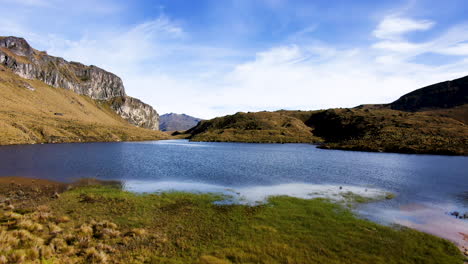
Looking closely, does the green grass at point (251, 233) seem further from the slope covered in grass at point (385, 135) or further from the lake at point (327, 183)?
the slope covered in grass at point (385, 135)

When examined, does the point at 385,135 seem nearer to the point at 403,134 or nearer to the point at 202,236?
the point at 403,134

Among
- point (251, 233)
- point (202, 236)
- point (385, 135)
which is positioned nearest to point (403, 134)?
point (385, 135)

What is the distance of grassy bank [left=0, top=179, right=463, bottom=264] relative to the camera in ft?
51.2

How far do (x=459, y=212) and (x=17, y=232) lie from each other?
4269 cm

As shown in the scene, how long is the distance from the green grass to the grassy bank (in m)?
0.07

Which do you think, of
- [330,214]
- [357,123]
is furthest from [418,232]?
[357,123]

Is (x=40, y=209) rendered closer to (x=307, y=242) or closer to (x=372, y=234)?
(x=307, y=242)

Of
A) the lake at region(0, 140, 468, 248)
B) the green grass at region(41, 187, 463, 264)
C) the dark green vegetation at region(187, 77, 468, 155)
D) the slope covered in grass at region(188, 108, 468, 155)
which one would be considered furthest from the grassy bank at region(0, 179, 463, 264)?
the slope covered in grass at region(188, 108, 468, 155)

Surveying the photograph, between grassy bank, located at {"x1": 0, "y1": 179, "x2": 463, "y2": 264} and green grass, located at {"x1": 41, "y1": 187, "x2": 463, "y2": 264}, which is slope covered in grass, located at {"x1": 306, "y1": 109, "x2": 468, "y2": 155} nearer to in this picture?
green grass, located at {"x1": 41, "y1": 187, "x2": 463, "y2": 264}

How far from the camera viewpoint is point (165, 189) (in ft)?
112

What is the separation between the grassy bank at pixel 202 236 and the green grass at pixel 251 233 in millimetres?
72

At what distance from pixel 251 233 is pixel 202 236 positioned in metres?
4.14

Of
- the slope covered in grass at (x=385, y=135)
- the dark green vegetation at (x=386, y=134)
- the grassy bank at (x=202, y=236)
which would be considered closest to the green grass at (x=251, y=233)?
the grassy bank at (x=202, y=236)

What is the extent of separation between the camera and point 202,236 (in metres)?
18.9
